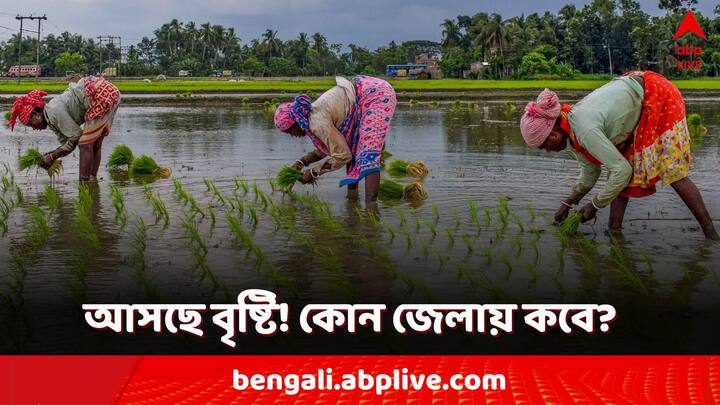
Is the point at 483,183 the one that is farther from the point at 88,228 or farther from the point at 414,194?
the point at 88,228

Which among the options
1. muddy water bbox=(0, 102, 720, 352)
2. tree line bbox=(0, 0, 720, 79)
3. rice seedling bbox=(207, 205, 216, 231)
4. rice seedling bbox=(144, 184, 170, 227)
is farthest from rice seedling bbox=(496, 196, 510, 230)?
tree line bbox=(0, 0, 720, 79)

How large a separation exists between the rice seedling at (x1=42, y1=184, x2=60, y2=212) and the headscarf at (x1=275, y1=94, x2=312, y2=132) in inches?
76.4

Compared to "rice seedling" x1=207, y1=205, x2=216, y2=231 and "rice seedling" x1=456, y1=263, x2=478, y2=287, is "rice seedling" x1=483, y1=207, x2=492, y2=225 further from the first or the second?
"rice seedling" x1=207, y1=205, x2=216, y2=231

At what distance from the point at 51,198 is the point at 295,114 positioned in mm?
2183

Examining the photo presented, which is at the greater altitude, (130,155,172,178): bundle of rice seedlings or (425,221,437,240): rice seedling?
(130,155,172,178): bundle of rice seedlings

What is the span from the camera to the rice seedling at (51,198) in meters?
6.32

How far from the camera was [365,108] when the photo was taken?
20.3 ft

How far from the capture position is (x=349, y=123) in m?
6.25

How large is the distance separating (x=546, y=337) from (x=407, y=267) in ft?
3.94

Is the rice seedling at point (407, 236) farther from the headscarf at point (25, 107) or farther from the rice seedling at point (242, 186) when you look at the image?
the headscarf at point (25, 107)

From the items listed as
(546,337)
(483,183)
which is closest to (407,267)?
(546,337)

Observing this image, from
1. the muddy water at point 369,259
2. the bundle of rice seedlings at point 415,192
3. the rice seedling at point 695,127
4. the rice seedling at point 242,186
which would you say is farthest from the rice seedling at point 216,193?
the rice seedling at point 695,127

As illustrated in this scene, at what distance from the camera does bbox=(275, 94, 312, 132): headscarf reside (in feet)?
19.4

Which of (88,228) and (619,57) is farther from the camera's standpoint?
(619,57)
